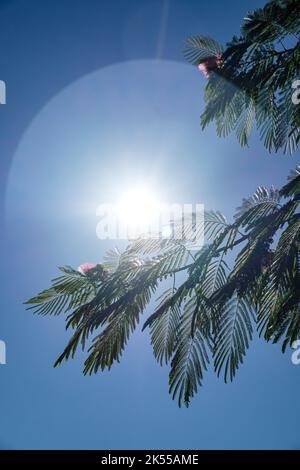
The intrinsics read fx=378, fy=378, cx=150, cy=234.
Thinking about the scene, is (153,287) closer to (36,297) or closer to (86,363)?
(86,363)

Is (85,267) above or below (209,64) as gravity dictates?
below

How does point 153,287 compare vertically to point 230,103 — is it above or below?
below

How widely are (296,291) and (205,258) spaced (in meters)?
0.47

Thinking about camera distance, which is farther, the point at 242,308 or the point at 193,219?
the point at 193,219

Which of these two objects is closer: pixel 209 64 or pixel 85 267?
pixel 85 267

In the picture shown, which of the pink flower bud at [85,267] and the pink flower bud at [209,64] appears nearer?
the pink flower bud at [85,267]

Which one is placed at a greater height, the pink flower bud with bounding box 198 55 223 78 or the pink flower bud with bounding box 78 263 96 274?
the pink flower bud with bounding box 198 55 223 78

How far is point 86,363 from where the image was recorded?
6.26 feet

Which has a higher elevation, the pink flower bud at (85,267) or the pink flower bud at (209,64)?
the pink flower bud at (209,64)

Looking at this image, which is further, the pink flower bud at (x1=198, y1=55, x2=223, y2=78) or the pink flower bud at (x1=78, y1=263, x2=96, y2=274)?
the pink flower bud at (x1=198, y1=55, x2=223, y2=78)
